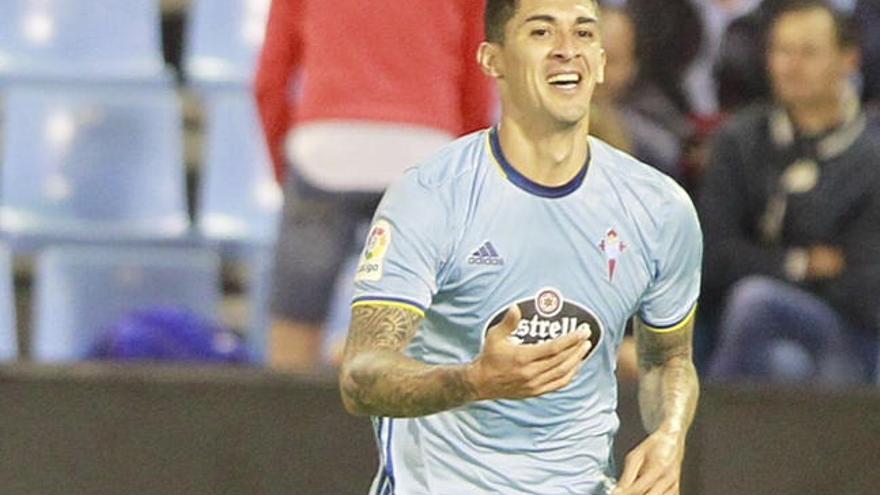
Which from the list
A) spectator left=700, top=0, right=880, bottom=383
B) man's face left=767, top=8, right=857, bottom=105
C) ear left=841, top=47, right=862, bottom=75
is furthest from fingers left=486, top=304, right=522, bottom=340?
ear left=841, top=47, right=862, bottom=75

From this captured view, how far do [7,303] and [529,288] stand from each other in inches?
111

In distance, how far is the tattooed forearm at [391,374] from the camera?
2682 millimetres

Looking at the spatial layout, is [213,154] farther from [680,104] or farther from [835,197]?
[835,197]

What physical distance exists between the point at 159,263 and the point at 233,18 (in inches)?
34.1

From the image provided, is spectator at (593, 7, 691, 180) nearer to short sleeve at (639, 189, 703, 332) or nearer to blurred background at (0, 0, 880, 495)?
blurred background at (0, 0, 880, 495)

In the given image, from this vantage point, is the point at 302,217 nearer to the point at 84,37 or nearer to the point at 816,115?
the point at 816,115

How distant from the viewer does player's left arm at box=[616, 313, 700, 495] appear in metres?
2.82

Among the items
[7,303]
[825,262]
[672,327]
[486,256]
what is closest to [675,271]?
[672,327]

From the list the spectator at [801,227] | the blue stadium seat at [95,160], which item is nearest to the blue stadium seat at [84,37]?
the blue stadium seat at [95,160]

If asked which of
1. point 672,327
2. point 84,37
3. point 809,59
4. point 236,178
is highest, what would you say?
point 672,327

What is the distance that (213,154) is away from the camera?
571 centimetres

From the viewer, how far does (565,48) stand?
9.02ft

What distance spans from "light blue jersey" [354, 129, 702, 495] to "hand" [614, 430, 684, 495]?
15 centimetres

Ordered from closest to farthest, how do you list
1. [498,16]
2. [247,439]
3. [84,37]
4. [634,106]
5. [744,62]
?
[498,16] → [247,439] → [634,106] → [744,62] → [84,37]
